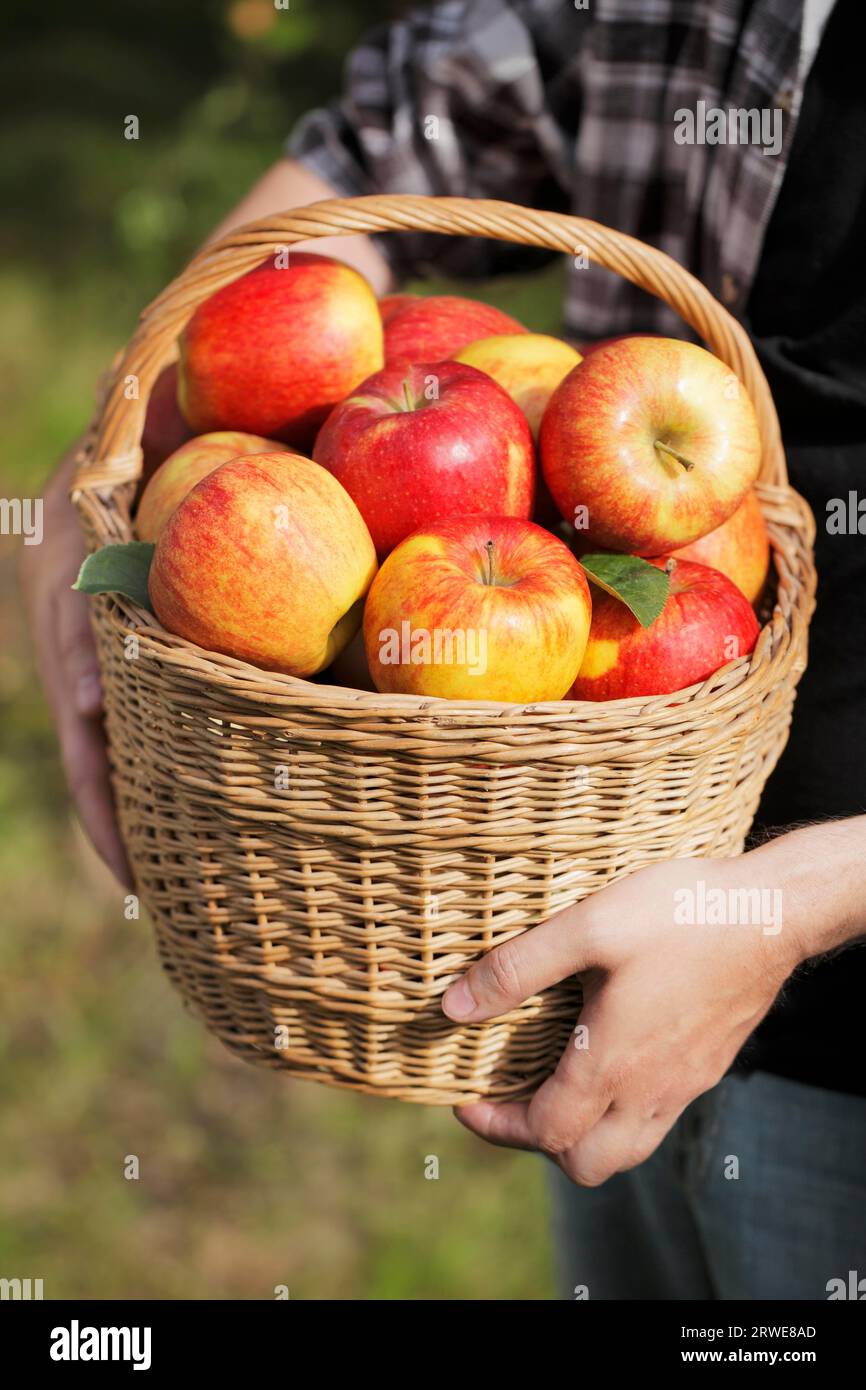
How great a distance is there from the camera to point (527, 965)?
88cm

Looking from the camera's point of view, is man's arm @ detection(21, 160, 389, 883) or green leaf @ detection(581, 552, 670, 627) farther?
man's arm @ detection(21, 160, 389, 883)

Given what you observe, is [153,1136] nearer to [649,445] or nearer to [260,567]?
[260,567]

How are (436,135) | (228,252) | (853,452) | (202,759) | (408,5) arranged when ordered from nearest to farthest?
(202,759) < (228,252) < (853,452) < (436,135) < (408,5)

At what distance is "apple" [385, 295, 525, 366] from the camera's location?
3.68 feet

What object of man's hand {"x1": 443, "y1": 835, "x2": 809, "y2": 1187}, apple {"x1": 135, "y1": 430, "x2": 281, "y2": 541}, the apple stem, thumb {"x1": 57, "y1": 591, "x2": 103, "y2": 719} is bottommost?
man's hand {"x1": 443, "y1": 835, "x2": 809, "y2": 1187}

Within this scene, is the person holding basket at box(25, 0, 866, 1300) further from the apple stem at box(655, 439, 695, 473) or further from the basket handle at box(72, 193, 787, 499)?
the apple stem at box(655, 439, 695, 473)

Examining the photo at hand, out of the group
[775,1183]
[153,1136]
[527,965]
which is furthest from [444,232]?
[153,1136]

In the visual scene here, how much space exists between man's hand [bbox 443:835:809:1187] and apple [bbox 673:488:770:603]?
27cm

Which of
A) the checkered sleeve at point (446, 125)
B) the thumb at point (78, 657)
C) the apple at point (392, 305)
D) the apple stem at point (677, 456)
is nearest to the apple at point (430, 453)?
the apple stem at point (677, 456)

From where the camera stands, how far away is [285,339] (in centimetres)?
108

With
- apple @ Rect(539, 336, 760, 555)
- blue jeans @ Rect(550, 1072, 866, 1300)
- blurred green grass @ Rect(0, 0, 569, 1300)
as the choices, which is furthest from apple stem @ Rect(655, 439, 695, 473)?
blurred green grass @ Rect(0, 0, 569, 1300)

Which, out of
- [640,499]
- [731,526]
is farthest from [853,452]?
[640,499]

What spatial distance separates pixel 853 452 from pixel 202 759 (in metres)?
0.68

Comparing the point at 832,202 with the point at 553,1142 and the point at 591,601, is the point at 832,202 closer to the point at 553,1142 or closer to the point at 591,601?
the point at 591,601
